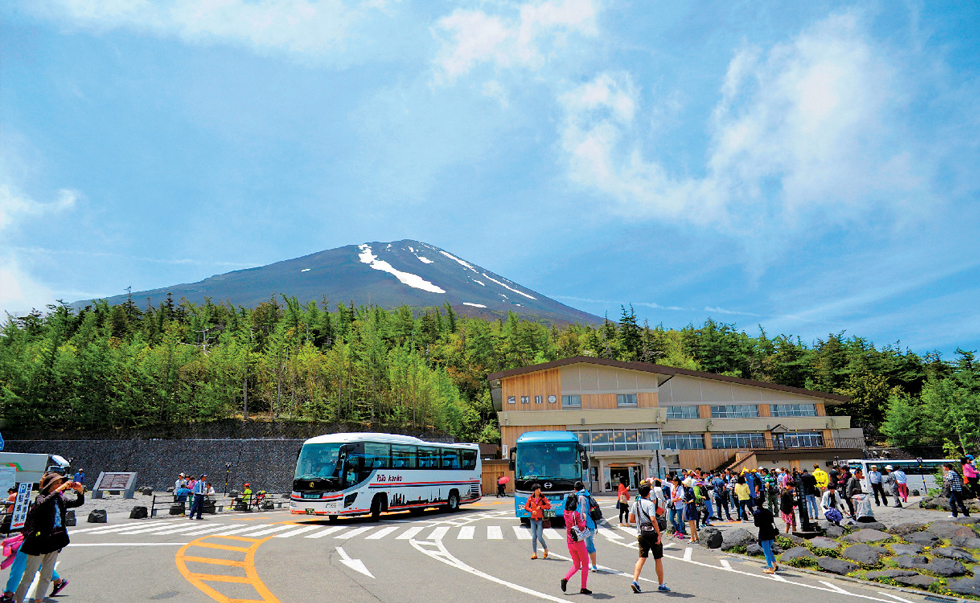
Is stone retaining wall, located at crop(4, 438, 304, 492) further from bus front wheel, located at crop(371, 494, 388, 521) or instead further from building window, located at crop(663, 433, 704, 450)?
building window, located at crop(663, 433, 704, 450)

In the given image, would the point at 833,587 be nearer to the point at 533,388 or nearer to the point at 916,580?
the point at 916,580

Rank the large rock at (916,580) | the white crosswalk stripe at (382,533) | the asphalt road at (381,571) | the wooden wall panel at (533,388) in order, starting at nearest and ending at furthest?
the asphalt road at (381,571), the large rock at (916,580), the white crosswalk stripe at (382,533), the wooden wall panel at (533,388)

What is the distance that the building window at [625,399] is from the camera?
152ft

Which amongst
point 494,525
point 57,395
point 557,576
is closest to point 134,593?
point 557,576

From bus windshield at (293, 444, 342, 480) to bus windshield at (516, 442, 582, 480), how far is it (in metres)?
6.74

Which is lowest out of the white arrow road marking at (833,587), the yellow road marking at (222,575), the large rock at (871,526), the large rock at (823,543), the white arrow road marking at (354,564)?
the large rock at (871,526)

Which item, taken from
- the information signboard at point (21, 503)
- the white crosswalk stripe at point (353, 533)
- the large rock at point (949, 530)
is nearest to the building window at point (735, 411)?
the large rock at point (949, 530)

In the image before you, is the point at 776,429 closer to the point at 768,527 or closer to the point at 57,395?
the point at 768,527

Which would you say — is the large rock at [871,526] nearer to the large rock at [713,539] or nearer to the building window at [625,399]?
the large rock at [713,539]

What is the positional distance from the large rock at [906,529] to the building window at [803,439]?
4103 centimetres

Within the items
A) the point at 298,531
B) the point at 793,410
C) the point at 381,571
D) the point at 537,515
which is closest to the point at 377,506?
the point at 298,531

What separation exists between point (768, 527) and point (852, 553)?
2351 millimetres

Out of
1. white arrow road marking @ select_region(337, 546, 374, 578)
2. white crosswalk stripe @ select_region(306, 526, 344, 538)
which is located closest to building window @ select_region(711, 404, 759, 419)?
white crosswalk stripe @ select_region(306, 526, 344, 538)

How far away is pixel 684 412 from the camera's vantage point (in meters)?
49.8
